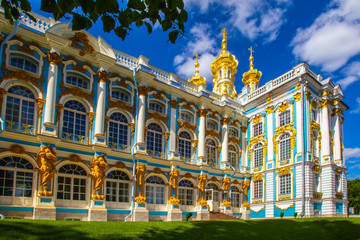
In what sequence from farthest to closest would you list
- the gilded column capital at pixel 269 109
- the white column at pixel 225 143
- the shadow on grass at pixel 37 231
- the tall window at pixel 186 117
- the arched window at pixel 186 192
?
the gilded column capital at pixel 269 109 < the white column at pixel 225 143 < the tall window at pixel 186 117 < the arched window at pixel 186 192 < the shadow on grass at pixel 37 231

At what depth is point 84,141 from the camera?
59.6ft

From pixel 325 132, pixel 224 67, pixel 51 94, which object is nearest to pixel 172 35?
pixel 51 94

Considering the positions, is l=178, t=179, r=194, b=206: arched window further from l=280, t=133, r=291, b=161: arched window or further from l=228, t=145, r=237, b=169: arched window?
l=280, t=133, r=291, b=161: arched window

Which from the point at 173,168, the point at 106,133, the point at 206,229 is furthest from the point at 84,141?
the point at 206,229

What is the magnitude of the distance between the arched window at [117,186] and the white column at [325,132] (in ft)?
46.2

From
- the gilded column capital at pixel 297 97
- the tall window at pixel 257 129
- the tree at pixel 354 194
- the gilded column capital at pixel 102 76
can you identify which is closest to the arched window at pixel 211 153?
the tall window at pixel 257 129

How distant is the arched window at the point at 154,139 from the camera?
21188 millimetres

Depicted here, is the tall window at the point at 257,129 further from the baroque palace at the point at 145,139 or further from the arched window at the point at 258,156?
the arched window at the point at 258,156

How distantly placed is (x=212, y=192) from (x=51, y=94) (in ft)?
42.0

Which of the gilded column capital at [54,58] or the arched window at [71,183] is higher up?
the gilded column capital at [54,58]

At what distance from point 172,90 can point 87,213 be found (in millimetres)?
10135

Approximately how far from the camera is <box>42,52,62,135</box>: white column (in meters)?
16.5

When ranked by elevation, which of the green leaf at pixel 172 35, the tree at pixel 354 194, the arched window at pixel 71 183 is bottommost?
the tree at pixel 354 194

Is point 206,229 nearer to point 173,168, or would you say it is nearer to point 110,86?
point 173,168
